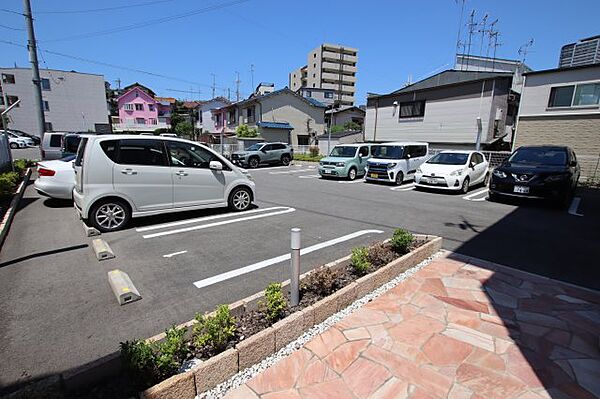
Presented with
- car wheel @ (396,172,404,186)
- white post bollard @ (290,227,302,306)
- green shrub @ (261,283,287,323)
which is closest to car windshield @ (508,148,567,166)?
car wheel @ (396,172,404,186)

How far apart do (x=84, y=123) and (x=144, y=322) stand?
149ft

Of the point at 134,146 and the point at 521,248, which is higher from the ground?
the point at 134,146

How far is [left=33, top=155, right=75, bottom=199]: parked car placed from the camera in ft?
22.7

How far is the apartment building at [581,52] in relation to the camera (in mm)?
17703

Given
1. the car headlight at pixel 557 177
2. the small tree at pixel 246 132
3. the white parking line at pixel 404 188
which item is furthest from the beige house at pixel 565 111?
the small tree at pixel 246 132

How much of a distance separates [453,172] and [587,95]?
937 cm

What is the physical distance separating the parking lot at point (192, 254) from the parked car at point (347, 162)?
478cm

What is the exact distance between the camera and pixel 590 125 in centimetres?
1338

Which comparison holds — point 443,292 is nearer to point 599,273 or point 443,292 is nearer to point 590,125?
point 599,273

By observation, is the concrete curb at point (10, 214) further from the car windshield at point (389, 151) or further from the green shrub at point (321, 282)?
the car windshield at point (389, 151)

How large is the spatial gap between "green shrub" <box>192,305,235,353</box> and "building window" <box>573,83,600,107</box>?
18515mm

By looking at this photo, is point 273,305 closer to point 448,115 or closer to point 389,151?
point 389,151

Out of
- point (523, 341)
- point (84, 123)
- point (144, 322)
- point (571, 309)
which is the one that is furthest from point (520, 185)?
point (84, 123)

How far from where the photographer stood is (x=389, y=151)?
12828mm
